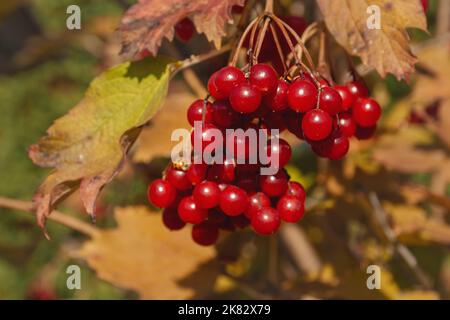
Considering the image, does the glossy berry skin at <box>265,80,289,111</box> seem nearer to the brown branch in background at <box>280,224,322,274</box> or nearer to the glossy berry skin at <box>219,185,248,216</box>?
the glossy berry skin at <box>219,185,248,216</box>

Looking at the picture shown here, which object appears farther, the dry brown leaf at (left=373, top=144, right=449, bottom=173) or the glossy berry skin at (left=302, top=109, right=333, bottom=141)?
the dry brown leaf at (left=373, top=144, right=449, bottom=173)

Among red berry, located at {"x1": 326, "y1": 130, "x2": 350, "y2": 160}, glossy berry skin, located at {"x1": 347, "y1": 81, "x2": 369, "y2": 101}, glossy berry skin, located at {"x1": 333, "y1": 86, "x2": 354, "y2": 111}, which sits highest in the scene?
glossy berry skin, located at {"x1": 347, "y1": 81, "x2": 369, "y2": 101}

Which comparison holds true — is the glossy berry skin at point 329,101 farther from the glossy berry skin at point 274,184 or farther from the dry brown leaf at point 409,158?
the dry brown leaf at point 409,158

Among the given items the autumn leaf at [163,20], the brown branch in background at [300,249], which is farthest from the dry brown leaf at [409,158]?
the autumn leaf at [163,20]

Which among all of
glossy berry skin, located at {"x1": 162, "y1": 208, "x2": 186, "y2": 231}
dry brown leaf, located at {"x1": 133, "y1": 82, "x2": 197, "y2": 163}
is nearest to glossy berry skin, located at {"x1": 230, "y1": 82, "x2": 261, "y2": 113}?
glossy berry skin, located at {"x1": 162, "y1": 208, "x2": 186, "y2": 231}

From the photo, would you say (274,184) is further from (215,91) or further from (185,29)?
(185,29)

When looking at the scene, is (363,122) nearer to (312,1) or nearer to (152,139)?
(312,1)
